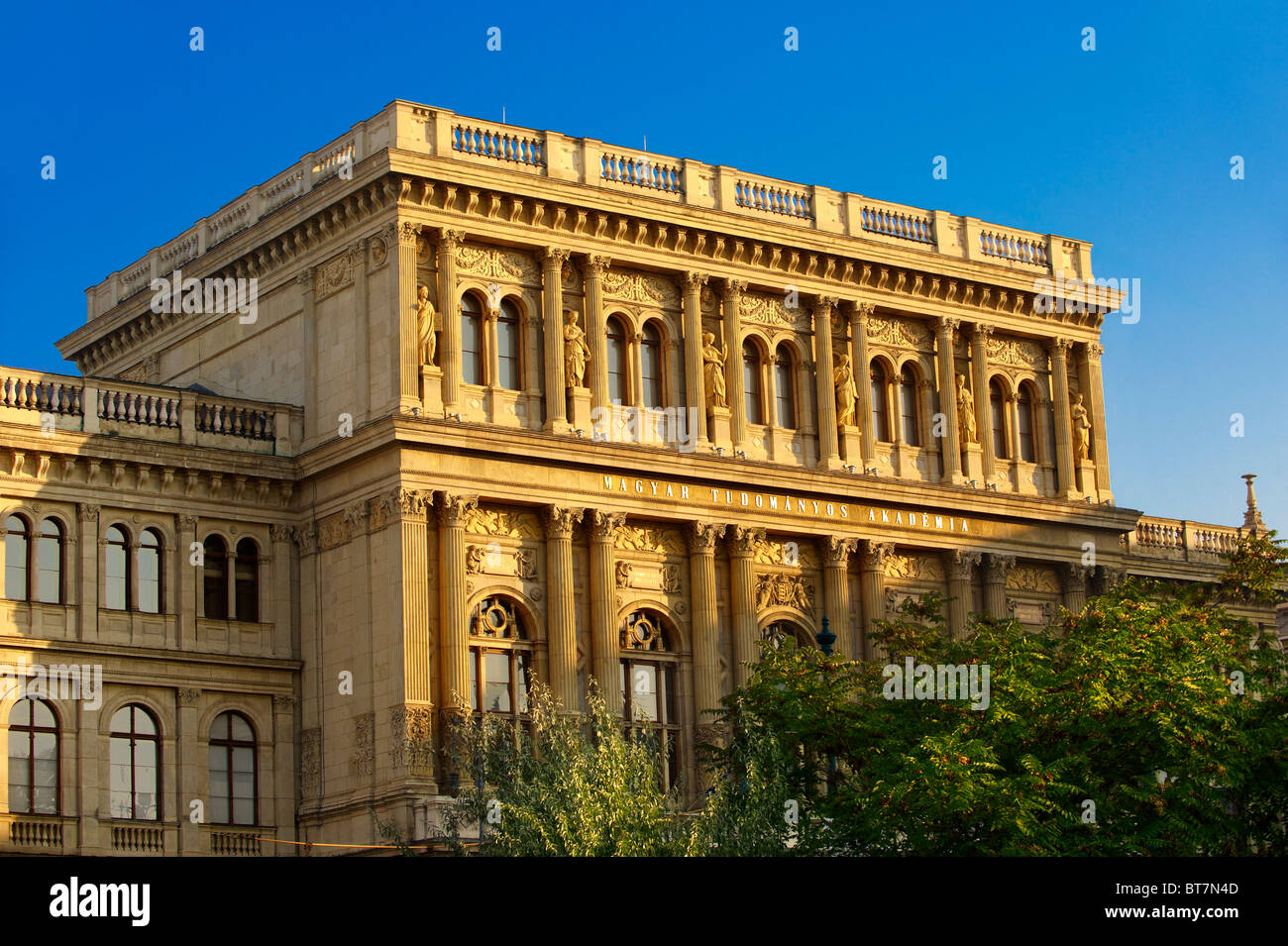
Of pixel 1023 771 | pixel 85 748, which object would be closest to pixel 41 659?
pixel 85 748

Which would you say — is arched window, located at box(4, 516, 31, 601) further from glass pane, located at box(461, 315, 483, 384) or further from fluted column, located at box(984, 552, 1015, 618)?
fluted column, located at box(984, 552, 1015, 618)

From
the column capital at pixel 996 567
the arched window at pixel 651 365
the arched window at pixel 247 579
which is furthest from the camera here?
the column capital at pixel 996 567

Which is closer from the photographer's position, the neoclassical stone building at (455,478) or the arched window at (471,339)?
the neoclassical stone building at (455,478)

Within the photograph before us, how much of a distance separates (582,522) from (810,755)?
9.32 m

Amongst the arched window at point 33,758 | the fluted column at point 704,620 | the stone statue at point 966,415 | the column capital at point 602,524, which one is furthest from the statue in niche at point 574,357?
the arched window at point 33,758

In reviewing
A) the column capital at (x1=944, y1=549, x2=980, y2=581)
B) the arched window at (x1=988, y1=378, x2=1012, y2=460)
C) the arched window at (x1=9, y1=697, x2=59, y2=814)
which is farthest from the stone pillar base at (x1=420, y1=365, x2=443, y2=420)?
the arched window at (x1=988, y1=378, x2=1012, y2=460)

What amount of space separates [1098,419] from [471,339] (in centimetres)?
1833

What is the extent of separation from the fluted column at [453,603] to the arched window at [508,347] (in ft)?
10.9

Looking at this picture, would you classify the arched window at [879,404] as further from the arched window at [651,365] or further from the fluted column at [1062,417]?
the arched window at [651,365]

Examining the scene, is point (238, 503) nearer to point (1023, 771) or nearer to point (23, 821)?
point (23, 821)

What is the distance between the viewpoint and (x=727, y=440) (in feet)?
170

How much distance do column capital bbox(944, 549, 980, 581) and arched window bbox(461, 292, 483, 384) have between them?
12.9 meters

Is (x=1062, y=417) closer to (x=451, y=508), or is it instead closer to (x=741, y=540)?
(x=741, y=540)

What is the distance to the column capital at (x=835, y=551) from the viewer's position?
2076 inches
